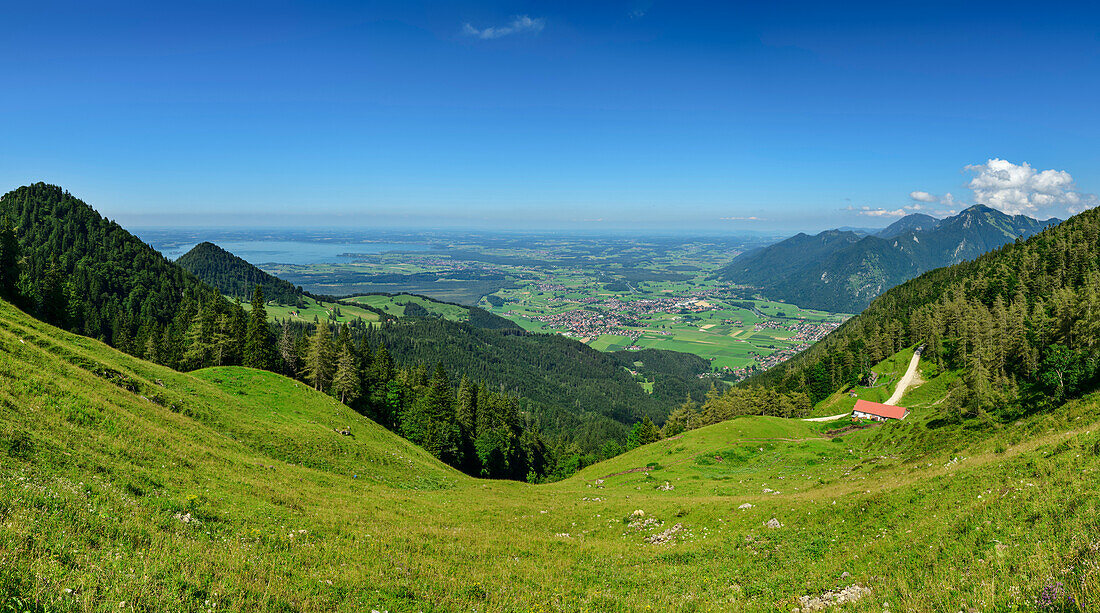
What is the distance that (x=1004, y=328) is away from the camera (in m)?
67.2

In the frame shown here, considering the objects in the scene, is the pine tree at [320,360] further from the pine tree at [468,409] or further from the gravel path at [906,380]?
the gravel path at [906,380]

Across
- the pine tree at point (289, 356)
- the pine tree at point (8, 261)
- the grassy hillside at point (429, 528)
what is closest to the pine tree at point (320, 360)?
the pine tree at point (289, 356)

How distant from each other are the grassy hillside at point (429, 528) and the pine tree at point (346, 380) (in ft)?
89.0

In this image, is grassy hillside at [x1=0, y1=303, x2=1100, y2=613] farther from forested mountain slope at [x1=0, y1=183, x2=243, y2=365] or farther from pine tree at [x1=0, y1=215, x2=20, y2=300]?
forested mountain slope at [x1=0, y1=183, x2=243, y2=365]

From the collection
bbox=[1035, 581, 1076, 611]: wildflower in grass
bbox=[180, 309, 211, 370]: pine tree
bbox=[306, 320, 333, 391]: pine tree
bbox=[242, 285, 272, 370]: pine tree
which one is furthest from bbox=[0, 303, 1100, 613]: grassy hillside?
bbox=[306, 320, 333, 391]: pine tree

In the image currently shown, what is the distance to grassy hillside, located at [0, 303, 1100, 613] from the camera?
834cm

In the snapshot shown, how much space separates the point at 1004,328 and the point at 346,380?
100419 mm

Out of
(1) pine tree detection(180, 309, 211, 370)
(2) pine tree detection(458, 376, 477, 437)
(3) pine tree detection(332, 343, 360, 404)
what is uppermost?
(1) pine tree detection(180, 309, 211, 370)

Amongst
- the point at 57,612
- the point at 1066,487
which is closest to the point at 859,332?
the point at 1066,487

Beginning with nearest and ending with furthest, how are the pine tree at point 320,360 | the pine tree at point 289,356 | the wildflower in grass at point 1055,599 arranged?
the wildflower in grass at point 1055,599 → the pine tree at point 320,360 → the pine tree at point 289,356

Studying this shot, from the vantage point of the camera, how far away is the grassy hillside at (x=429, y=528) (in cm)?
834

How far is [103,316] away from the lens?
110m

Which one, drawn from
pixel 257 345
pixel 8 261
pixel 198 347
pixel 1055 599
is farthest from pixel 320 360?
pixel 1055 599

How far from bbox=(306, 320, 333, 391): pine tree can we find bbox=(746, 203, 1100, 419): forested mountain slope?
235 ft
